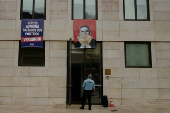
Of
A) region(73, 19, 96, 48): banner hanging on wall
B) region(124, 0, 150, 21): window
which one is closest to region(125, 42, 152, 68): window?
region(124, 0, 150, 21): window

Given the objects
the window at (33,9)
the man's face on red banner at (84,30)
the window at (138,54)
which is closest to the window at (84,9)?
the man's face on red banner at (84,30)

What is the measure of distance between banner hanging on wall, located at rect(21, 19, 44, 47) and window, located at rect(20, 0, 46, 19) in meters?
0.40

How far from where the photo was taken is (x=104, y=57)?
1166 centimetres

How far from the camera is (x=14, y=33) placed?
11.6m

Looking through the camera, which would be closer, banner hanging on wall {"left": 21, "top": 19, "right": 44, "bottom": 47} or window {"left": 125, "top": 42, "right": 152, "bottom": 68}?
banner hanging on wall {"left": 21, "top": 19, "right": 44, "bottom": 47}

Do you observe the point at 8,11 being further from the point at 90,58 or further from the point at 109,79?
the point at 109,79

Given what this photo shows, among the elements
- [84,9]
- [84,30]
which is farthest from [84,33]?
[84,9]

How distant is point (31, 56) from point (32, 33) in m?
1.49

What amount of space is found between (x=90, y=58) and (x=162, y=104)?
209 inches

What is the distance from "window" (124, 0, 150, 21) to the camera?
12125 mm

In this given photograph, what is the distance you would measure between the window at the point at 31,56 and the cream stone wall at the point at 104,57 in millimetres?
311

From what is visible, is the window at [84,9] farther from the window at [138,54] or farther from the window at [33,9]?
the window at [138,54]

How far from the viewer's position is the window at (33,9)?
39.2 ft

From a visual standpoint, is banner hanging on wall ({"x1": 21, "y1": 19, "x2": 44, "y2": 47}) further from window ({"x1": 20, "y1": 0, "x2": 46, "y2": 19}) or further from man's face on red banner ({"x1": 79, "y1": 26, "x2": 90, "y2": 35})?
man's face on red banner ({"x1": 79, "y1": 26, "x2": 90, "y2": 35})
